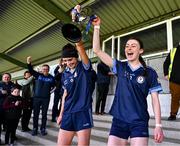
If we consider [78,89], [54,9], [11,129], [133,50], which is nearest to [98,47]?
[133,50]

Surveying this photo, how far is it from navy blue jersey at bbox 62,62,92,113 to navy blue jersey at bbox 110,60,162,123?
38 centimetres

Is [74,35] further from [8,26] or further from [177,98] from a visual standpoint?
[8,26]

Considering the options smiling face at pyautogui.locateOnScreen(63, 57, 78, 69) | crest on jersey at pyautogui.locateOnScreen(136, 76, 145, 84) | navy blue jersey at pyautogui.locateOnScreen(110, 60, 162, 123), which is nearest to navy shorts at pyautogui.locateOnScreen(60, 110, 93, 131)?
navy blue jersey at pyautogui.locateOnScreen(110, 60, 162, 123)

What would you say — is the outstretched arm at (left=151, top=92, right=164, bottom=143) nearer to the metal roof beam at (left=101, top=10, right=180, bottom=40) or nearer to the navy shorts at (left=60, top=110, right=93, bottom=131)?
the navy shorts at (left=60, top=110, right=93, bottom=131)

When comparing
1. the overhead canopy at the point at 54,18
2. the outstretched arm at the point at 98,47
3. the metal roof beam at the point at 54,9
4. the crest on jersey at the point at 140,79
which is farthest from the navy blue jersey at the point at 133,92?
the metal roof beam at the point at 54,9

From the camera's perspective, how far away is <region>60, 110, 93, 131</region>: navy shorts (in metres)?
2.23

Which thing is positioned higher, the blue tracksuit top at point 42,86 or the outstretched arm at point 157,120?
the blue tracksuit top at point 42,86

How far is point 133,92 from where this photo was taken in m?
1.95

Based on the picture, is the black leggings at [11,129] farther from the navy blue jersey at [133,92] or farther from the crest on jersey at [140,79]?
the crest on jersey at [140,79]

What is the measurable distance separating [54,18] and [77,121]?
7284 mm

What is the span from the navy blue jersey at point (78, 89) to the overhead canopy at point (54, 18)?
5.33 meters

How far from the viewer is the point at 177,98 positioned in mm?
4477

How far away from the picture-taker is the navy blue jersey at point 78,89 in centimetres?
230

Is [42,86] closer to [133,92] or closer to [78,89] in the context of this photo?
[78,89]
